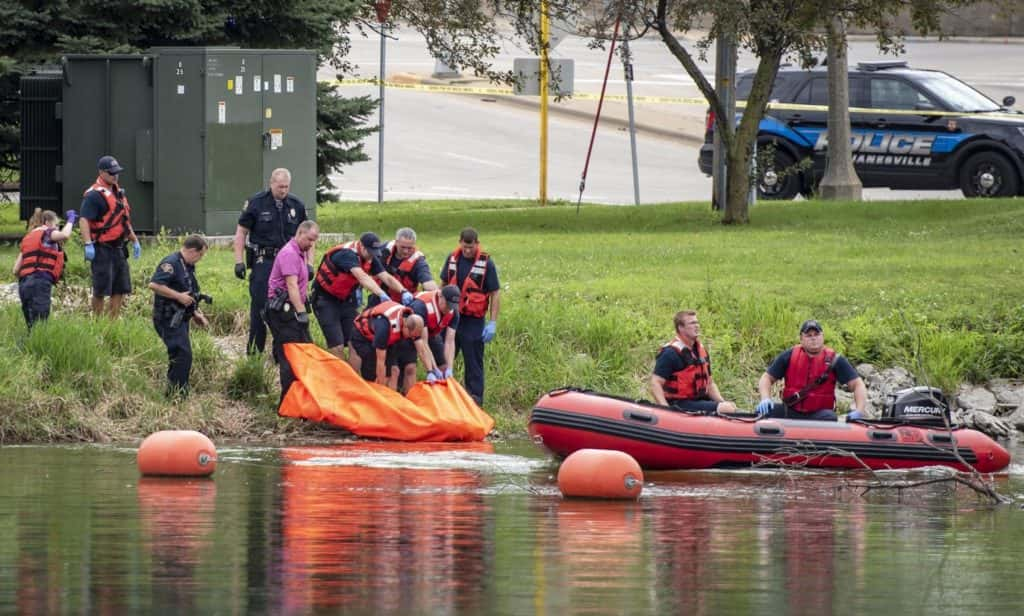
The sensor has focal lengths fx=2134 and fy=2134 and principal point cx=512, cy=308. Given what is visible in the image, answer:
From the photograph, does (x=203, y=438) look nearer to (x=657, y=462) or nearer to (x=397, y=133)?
(x=657, y=462)

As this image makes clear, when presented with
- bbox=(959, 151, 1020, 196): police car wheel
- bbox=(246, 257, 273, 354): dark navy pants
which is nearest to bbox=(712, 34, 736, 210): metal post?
bbox=(959, 151, 1020, 196): police car wheel

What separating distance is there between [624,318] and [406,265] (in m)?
3.03

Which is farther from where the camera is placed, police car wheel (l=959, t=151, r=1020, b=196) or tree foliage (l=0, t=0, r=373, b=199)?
police car wheel (l=959, t=151, r=1020, b=196)

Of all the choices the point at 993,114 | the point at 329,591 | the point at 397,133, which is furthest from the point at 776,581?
the point at 397,133

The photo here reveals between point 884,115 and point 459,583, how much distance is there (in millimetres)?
22452

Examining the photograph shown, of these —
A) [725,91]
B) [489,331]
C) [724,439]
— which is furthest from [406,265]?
[725,91]

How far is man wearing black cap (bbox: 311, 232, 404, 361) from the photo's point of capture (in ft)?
62.4

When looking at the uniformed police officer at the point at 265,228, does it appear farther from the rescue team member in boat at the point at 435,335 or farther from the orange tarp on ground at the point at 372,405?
the rescue team member in boat at the point at 435,335

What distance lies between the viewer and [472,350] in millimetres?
19906

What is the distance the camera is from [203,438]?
16625 mm

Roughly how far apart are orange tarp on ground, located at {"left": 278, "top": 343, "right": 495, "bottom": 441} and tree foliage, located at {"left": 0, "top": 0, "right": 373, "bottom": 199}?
8.49m

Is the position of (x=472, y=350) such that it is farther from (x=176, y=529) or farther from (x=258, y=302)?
(x=176, y=529)

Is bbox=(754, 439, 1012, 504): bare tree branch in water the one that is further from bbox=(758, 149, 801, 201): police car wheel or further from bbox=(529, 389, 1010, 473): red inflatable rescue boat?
bbox=(758, 149, 801, 201): police car wheel

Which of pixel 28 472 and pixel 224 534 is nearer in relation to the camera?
pixel 224 534
